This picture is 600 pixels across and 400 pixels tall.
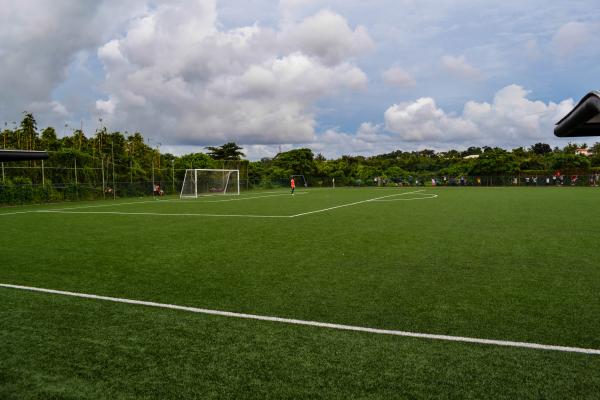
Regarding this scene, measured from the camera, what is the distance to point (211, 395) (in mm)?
3088

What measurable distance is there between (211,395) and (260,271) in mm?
4131

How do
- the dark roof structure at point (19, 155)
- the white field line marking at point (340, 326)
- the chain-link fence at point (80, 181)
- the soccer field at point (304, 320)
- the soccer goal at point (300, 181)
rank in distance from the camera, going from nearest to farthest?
the dark roof structure at point (19, 155) < the soccer field at point (304, 320) < the white field line marking at point (340, 326) < the chain-link fence at point (80, 181) < the soccer goal at point (300, 181)

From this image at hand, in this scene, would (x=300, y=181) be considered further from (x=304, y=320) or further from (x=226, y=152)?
(x=304, y=320)

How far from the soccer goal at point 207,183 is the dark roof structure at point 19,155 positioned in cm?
3318

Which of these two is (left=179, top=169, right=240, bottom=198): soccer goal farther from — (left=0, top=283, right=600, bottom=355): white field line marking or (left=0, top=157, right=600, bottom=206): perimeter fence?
(left=0, top=283, right=600, bottom=355): white field line marking

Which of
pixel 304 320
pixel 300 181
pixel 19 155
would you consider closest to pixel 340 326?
pixel 304 320

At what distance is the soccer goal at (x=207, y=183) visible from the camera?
3566 cm

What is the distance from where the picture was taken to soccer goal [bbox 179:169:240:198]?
117 ft

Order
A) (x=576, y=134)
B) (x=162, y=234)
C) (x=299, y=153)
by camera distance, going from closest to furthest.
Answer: (x=576, y=134), (x=162, y=234), (x=299, y=153)

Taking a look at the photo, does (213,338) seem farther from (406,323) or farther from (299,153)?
(299,153)

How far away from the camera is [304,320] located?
4742 millimetres

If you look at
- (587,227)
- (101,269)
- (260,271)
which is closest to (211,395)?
(260,271)

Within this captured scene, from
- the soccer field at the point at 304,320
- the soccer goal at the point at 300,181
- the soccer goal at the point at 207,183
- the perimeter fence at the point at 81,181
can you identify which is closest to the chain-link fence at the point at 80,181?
the perimeter fence at the point at 81,181

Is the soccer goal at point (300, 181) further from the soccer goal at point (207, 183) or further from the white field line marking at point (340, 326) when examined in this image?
the white field line marking at point (340, 326)
